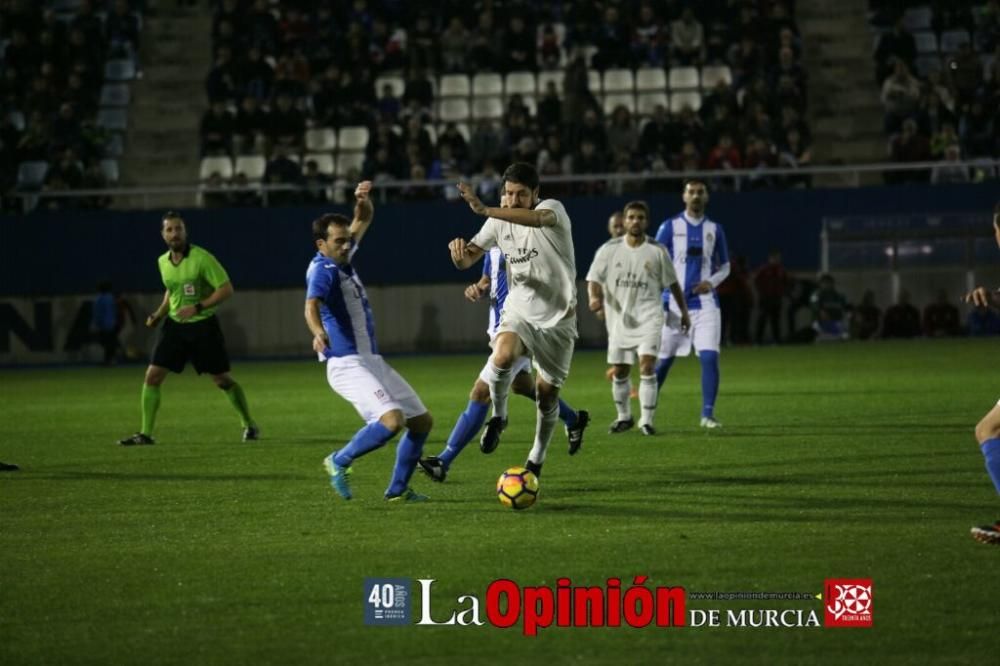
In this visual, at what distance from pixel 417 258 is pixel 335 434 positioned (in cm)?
1634

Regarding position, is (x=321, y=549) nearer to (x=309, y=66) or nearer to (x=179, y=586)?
(x=179, y=586)

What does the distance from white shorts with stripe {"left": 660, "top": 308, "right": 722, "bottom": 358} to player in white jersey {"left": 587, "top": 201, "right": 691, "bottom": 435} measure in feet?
1.37

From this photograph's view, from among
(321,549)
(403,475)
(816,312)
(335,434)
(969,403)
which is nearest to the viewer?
(321,549)

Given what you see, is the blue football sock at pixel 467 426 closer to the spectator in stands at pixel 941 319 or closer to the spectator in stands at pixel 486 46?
the spectator in stands at pixel 941 319

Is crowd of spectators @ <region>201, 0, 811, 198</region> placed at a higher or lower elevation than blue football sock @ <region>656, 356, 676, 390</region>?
higher

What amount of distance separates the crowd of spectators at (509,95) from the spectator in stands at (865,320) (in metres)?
2.81

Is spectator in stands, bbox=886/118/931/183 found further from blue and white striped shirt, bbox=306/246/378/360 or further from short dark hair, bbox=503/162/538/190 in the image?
blue and white striped shirt, bbox=306/246/378/360

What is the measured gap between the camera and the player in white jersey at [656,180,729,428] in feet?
53.5

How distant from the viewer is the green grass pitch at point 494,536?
22.1ft

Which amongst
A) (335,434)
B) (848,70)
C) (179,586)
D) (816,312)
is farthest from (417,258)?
(179,586)

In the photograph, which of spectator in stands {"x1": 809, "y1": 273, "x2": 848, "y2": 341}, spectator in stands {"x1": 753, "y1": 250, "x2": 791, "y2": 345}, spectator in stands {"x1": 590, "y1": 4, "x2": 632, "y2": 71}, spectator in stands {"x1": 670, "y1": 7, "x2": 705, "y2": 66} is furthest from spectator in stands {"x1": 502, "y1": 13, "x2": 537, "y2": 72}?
spectator in stands {"x1": 809, "y1": 273, "x2": 848, "y2": 341}

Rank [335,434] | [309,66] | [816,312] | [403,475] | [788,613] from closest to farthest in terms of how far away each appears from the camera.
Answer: [788,613] < [403,475] < [335,434] < [816,312] < [309,66]

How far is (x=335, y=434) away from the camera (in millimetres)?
16391

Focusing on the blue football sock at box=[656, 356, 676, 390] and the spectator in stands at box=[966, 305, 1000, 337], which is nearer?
the blue football sock at box=[656, 356, 676, 390]
